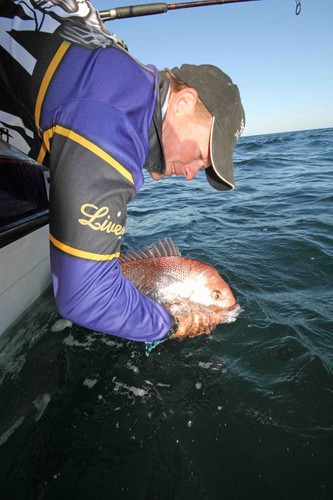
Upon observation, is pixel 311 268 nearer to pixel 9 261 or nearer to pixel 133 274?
pixel 133 274

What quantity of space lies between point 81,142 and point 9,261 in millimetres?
1984

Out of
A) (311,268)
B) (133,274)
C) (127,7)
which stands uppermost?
(127,7)

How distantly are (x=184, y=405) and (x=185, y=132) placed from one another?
193cm

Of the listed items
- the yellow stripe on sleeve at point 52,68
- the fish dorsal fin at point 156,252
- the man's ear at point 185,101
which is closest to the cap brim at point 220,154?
the man's ear at point 185,101

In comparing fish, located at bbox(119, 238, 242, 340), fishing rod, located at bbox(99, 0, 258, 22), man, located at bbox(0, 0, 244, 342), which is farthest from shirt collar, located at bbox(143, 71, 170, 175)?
fishing rod, located at bbox(99, 0, 258, 22)

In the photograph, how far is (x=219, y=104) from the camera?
6.33 ft

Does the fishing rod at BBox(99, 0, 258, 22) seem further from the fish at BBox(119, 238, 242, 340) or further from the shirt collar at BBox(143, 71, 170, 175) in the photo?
the fish at BBox(119, 238, 242, 340)

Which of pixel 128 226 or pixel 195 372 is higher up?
pixel 195 372

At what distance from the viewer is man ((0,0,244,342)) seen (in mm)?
1429

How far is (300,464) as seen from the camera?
1.88 m

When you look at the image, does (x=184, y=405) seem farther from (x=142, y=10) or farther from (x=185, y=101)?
(x=142, y=10)

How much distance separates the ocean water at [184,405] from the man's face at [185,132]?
1.73 m

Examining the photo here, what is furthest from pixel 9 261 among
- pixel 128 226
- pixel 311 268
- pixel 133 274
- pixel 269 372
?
pixel 128 226

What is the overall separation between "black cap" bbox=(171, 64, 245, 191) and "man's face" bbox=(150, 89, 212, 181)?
0.07 meters
